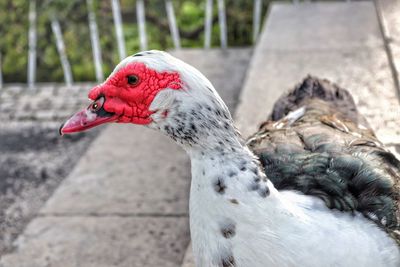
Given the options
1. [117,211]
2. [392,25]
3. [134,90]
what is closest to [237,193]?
[134,90]

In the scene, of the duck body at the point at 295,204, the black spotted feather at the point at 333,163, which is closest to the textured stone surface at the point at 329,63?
the black spotted feather at the point at 333,163

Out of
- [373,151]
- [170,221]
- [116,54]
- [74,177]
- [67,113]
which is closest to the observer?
[373,151]

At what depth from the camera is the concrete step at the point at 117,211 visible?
12.6ft

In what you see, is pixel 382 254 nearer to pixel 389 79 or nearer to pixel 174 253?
pixel 174 253

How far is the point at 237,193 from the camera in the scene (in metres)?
1.94

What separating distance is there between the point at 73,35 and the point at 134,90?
5.14 m

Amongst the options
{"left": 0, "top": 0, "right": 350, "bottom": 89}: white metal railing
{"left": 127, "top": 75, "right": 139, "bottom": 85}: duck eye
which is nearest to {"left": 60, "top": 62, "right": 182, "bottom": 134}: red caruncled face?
{"left": 127, "top": 75, "right": 139, "bottom": 85}: duck eye

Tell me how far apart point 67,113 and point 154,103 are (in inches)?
162

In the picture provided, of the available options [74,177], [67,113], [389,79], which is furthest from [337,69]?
[67,113]

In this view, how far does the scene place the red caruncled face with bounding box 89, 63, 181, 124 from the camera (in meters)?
1.98

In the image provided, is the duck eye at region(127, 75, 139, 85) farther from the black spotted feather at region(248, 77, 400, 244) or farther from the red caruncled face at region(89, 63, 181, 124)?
the black spotted feather at region(248, 77, 400, 244)

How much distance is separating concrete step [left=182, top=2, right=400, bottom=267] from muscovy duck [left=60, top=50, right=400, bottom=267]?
46.3 inches

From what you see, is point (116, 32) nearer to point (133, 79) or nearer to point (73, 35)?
point (73, 35)

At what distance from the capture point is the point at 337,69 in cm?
470
